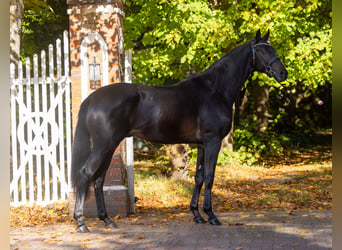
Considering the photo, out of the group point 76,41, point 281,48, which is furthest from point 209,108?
point 281,48

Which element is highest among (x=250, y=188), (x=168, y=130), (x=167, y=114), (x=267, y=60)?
(x=267, y=60)

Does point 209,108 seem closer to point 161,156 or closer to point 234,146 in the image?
point 161,156

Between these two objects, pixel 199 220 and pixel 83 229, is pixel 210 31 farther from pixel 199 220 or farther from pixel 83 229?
pixel 83 229

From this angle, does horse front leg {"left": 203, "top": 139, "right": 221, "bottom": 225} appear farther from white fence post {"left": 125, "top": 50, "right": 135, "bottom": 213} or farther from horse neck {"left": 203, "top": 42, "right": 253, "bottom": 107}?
white fence post {"left": 125, "top": 50, "right": 135, "bottom": 213}

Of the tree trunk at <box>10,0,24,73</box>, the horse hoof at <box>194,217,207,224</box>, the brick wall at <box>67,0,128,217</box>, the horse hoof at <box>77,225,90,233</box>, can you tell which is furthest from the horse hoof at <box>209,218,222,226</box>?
the tree trunk at <box>10,0,24,73</box>

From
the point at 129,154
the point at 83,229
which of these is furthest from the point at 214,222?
the point at 129,154

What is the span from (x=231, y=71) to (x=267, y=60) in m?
0.51

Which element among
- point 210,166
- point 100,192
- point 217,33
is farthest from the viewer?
point 217,33

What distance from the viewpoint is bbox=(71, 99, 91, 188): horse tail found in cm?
568

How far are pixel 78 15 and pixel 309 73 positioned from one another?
7.07 meters

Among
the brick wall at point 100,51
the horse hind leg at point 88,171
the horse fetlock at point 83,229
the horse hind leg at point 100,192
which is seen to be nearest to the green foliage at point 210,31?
the brick wall at point 100,51

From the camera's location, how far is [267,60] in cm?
575

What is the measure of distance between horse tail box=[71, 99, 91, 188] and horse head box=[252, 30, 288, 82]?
2361 millimetres

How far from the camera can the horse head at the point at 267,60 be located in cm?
568
